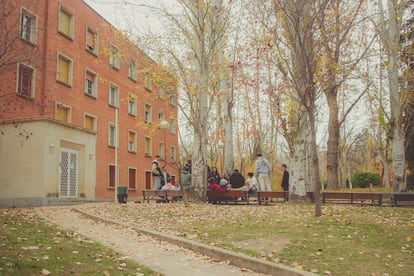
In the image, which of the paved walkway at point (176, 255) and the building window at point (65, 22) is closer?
the paved walkway at point (176, 255)

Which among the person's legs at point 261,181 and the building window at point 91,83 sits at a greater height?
the building window at point 91,83

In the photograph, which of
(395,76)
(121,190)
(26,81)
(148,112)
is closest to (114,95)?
(148,112)

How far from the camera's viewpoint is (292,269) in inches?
227

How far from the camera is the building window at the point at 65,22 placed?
25.6m

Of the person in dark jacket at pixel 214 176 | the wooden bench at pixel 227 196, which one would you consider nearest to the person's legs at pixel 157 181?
the person in dark jacket at pixel 214 176

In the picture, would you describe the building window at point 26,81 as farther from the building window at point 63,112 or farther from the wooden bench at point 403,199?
the wooden bench at point 403,199

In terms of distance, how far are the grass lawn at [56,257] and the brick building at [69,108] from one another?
Result: 4.58 metres

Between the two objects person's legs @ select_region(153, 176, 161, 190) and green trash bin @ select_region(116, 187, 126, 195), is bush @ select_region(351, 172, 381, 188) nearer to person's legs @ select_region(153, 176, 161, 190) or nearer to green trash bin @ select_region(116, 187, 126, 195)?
person's legs @ select_region(153, 176, 161, 190)

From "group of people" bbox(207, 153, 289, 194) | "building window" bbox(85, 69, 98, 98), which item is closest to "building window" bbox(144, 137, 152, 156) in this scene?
"building window" bbox(85, 69, 98, 98)

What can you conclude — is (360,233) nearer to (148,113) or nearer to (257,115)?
(257,115)

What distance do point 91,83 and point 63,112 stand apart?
13.7ft

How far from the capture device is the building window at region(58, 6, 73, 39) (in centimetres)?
2564

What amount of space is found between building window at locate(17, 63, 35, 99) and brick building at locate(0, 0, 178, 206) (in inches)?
2.0

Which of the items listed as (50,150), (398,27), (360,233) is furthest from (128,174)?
(360,233)
